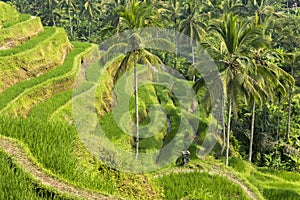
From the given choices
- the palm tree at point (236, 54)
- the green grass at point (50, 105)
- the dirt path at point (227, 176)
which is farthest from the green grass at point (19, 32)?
the dirt path at point (227, 176)

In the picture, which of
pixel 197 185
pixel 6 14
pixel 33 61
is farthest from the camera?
pixel 6 14

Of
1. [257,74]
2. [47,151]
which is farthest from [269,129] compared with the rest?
[47,151]

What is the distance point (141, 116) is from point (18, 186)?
1918cm

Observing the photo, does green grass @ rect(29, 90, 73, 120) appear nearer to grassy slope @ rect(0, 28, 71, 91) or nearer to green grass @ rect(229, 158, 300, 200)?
grassy slope @ rect(0, 28, 71, 91)

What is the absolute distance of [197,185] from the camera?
1177cm

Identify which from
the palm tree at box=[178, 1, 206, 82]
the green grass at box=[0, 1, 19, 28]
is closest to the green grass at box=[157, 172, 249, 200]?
the green grass at box=[0, 1, 19, 28]

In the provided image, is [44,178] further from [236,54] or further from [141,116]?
[141,116]

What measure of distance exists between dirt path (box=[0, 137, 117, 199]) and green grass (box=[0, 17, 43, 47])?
18.1 meters

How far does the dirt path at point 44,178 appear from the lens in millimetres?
7219

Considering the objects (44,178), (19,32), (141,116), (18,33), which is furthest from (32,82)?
(44,178)

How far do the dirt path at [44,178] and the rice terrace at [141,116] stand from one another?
1.1 inches

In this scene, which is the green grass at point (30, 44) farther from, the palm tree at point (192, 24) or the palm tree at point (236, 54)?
the palm tree at point (192, 24)

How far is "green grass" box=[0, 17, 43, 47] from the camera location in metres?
24.1

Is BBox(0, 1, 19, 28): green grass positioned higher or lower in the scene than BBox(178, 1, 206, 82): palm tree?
higher
